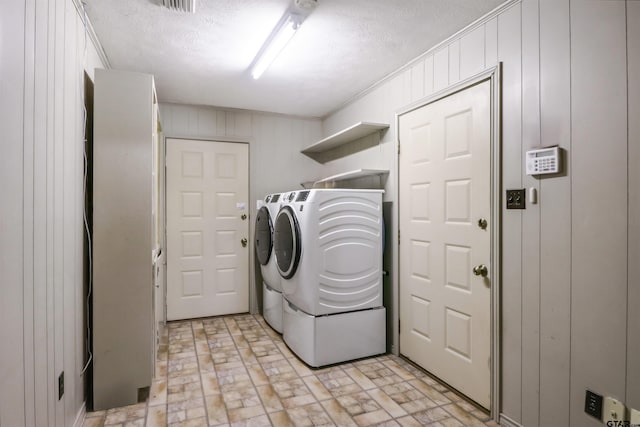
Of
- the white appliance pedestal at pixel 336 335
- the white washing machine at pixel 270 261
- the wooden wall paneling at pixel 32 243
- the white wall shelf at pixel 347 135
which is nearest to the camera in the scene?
the wooden wall paneling at pixel 32 243

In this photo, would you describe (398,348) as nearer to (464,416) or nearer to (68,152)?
(464,416)

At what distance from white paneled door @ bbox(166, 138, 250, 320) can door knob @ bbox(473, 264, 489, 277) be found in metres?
2.68

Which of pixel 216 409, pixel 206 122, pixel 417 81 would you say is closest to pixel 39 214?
pixel 216 409

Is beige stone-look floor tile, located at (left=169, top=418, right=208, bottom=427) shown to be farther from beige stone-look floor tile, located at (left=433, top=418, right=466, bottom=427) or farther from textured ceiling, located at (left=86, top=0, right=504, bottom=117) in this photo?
textured ceiling, located at (left=86, top=0, right=504, bottom=117)

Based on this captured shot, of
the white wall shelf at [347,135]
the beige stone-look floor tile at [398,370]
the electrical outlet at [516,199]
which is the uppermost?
the white wall shelf at [347,135]

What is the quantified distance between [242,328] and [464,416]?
7.49 feet

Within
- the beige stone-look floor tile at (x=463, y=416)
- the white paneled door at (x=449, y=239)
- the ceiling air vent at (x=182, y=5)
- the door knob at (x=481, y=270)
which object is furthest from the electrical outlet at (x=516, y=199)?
the ceiling air vent at (x=182, y=5)

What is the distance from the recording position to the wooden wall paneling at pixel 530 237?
1.81 metres

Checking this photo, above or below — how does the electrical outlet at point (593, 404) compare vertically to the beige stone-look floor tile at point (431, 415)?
above

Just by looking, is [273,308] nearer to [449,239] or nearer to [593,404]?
[449,239]

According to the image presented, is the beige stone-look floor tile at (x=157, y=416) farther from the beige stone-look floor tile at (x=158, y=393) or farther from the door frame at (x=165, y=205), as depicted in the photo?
the door frame at (x=165, y=205)

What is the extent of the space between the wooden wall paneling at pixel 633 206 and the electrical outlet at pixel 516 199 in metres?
0.47

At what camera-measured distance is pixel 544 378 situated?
70.1 inches

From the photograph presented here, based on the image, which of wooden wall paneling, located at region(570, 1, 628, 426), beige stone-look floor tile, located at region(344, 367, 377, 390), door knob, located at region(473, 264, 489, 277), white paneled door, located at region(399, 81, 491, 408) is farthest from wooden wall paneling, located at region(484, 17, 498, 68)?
beige stone-look floor tile, located at region(344, 367, 377, 390)
